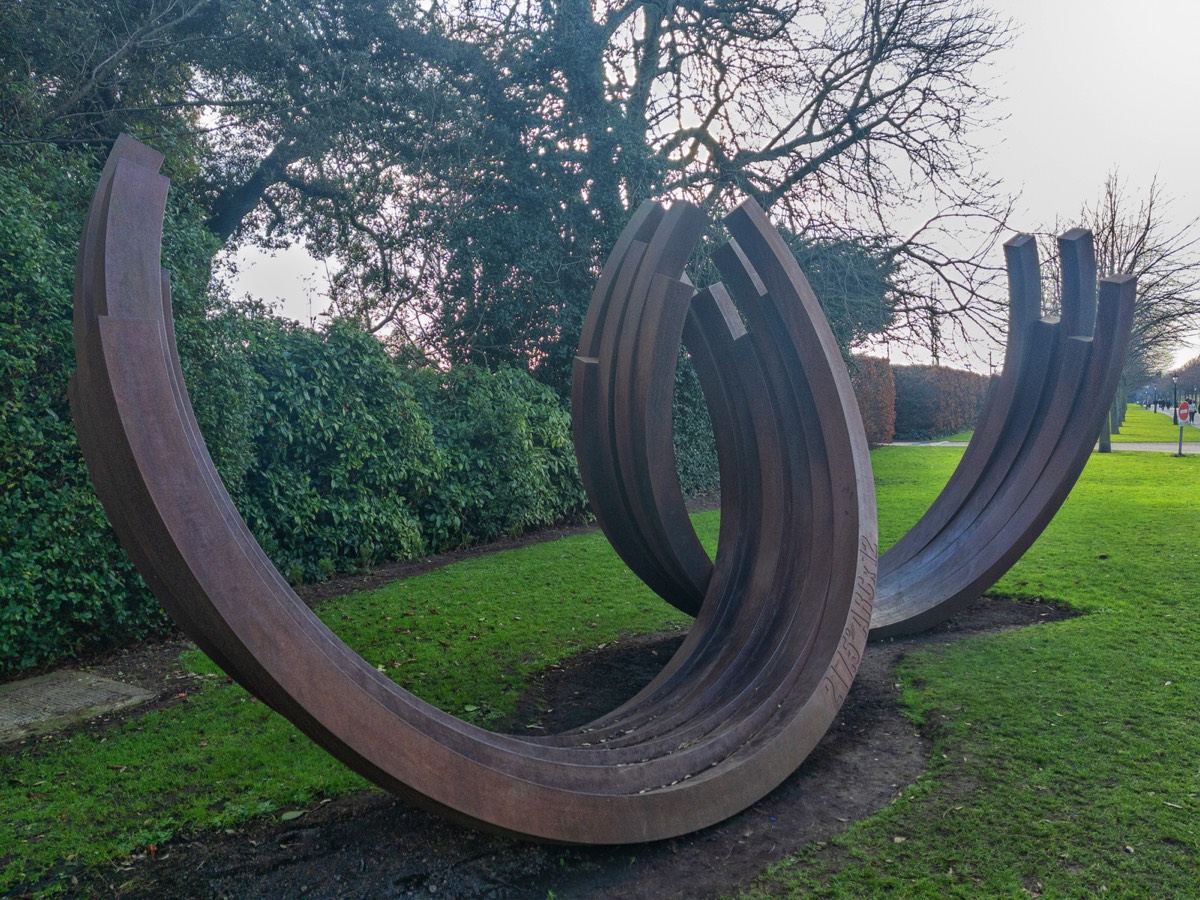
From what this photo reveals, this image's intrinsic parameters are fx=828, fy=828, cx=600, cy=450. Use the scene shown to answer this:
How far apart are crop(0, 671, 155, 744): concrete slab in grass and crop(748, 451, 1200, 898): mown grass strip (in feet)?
16.6

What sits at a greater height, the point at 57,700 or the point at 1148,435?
the point at 1148,435

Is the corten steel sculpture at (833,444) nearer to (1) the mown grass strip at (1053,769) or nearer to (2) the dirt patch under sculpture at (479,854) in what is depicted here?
(1) the mown grass strip at (1053,769)

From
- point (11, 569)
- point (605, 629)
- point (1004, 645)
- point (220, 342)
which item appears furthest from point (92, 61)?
point (1004, 645)

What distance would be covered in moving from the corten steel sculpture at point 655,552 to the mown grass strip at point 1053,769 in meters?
0.70

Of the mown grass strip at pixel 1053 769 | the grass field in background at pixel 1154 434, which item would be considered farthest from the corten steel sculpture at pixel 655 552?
the grass field in background at pixel 1154 434

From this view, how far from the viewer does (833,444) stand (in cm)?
515

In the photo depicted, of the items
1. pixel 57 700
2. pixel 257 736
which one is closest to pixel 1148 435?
pixel 257 736

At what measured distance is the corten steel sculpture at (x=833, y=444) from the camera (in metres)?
5.73

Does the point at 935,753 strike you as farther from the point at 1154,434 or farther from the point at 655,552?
the point at 1154,434

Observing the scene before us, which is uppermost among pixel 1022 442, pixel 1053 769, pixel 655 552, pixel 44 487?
pixel 1022 442

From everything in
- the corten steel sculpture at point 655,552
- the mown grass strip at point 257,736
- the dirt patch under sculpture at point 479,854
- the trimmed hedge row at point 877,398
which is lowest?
the dirt patch under sculpture at point 479,854

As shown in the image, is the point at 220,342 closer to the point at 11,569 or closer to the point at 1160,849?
the point at 11,569

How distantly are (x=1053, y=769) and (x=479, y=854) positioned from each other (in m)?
3.21

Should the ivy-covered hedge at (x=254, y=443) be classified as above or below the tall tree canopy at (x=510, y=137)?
below
